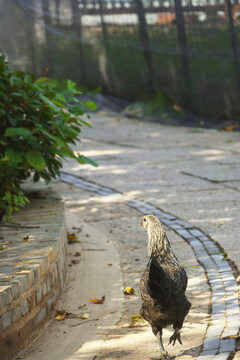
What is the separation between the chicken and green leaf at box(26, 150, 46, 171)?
201 cm

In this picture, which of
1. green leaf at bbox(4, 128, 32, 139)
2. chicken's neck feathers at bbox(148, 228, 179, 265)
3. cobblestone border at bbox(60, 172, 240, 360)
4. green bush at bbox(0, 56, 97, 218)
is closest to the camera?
chicken's neck feathers at bbox(148, 228, 179, 265)

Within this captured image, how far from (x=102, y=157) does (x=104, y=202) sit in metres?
2.88

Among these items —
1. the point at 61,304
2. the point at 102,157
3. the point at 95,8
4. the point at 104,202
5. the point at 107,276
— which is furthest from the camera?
the point at 95,8

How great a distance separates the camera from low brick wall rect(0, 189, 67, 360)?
472cm

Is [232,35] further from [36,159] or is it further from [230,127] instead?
[36,159]

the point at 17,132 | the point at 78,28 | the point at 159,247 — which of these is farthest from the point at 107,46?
the point at 159,247

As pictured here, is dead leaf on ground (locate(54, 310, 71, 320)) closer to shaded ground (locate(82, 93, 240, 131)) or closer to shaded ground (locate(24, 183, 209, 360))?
shaded ground (locate(24, 183, 209, 360))

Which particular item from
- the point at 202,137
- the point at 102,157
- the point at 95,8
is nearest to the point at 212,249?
the point at 102,157

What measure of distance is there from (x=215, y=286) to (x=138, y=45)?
10.4 m

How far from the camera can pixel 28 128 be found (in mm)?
6781

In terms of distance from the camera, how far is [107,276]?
6.20m

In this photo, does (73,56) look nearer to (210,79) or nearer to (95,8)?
(95,8)

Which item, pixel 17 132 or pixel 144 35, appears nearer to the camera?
pixel 17 132

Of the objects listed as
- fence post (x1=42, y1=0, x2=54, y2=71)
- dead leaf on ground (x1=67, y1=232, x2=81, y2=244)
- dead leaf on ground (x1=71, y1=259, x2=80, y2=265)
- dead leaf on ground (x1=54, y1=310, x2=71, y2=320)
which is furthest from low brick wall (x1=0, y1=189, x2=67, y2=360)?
fence post (x1=42, y1=0, x2=54, y2=71)
